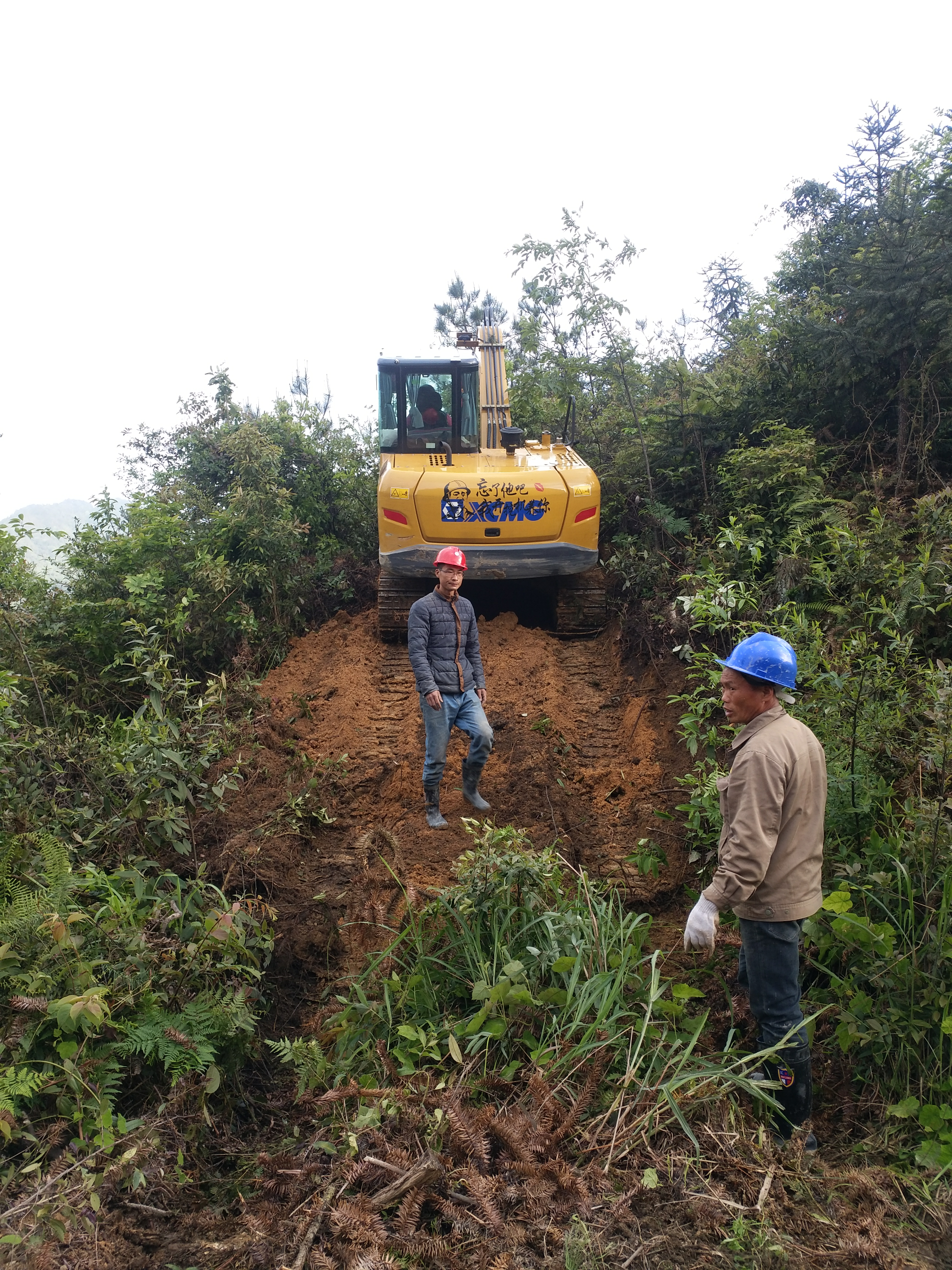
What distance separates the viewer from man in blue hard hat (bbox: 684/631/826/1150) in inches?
114

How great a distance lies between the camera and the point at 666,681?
23.3ft

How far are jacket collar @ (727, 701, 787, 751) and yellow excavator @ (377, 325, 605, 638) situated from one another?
5.10m

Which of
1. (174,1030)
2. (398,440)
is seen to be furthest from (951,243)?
(174,1030)

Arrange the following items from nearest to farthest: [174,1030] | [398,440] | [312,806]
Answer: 1. [174,1030]
2. [312,806]
3. [398,440]

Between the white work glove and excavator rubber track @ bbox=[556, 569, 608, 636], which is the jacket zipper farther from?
excavator rubber track @ bbox=[556, 569, 608, 636]

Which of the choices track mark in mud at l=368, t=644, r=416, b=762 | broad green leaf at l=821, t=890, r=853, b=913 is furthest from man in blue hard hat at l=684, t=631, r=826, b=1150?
track mark in mud at l=368, t=644, r=416, b=762

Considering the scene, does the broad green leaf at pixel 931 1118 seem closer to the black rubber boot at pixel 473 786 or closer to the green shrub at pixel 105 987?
the green shrub at pixel 105 987

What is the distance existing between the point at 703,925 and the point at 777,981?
34cm

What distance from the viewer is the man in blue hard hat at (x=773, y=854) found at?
289 cm

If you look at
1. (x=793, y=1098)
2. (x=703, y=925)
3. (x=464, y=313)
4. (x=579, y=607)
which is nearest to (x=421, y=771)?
(x=579, y=607)

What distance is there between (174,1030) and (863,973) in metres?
2.60

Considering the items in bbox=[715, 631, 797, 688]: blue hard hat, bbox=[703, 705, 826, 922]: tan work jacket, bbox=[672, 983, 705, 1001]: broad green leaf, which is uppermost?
bbox=[715, 631, 797, 688]: blue hard hat

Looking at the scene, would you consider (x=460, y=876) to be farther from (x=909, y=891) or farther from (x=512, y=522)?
(x=512, y=522)

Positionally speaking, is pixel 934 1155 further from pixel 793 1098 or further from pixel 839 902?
pixel 839 902
